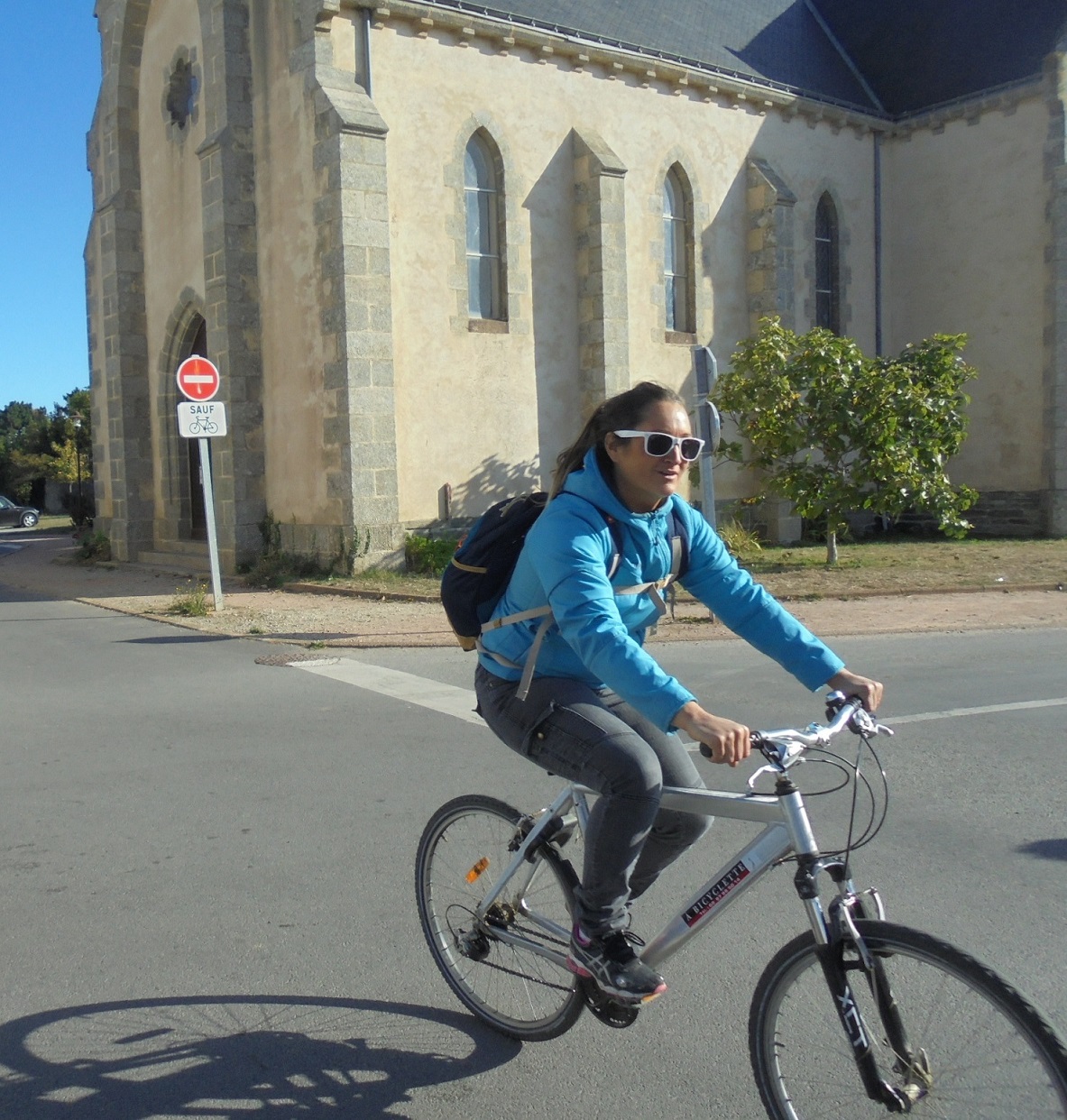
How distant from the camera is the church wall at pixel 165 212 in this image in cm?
2036

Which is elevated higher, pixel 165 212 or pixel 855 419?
pixel 165 212

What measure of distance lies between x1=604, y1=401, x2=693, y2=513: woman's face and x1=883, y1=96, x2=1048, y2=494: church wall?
21449mm

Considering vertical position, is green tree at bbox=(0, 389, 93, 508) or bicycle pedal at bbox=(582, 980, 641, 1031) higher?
green tree at bbox=(0, 389, 93, 508)

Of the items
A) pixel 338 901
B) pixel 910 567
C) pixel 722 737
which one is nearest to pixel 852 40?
pixel 910 567

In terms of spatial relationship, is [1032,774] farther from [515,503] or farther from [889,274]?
[889,274]

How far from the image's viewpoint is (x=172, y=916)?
4578 millimetres

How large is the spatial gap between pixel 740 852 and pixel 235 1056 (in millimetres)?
1649

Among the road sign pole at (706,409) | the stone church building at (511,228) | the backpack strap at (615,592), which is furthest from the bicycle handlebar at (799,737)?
the stone church building at (511,228)

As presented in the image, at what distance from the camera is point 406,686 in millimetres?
9438

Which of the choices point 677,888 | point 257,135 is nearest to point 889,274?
point 257,135

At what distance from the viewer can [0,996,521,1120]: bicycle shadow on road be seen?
3.22 m

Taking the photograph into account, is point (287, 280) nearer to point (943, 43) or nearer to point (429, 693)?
point (429, 693)

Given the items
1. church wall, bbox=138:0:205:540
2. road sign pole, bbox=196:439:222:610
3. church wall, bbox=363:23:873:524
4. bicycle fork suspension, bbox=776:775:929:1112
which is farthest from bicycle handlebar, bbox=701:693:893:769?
church wall, bbox=138:0:205:540

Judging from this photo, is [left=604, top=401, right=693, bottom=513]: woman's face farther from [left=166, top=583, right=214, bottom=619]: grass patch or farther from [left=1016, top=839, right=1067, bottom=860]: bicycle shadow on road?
[left=166, top=583, right=214, bottom=619]: grass patch
